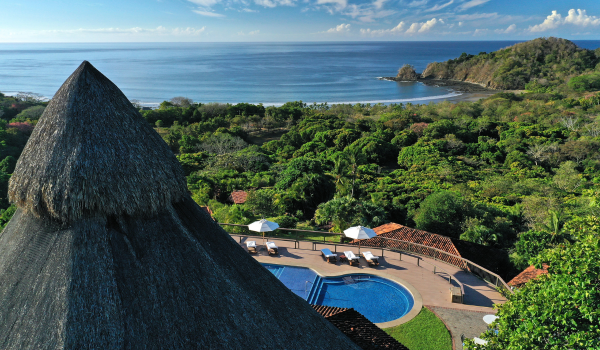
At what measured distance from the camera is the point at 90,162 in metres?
5.04

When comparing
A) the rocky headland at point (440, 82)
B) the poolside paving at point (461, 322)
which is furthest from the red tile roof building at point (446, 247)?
the rocky headland at point (440, 82)

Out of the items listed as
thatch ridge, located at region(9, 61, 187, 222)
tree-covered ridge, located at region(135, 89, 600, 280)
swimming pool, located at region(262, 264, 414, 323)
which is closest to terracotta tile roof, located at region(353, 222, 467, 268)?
tree-covered ridge, located at region(135, 89, 600, 280)

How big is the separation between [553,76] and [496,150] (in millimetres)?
70486

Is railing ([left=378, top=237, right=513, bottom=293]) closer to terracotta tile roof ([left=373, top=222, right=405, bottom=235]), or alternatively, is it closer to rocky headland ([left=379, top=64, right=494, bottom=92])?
terracotta tile roof ([left=373, top=222, right=405, bottom=235])

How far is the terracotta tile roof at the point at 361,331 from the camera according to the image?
10.2 meters

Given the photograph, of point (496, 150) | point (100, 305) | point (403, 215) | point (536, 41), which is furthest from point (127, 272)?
point (536, 41)

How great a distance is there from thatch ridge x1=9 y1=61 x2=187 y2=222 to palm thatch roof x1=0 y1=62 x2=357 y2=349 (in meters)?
0.02

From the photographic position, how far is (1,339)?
4.76 m

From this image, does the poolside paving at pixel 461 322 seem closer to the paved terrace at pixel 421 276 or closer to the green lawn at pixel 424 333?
the paved terrace at pixel 421 276

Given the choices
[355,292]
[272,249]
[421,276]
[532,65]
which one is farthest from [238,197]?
[532,65]

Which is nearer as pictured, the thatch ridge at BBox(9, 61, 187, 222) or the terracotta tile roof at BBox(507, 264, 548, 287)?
the thatch ridge at BBox(9, 61, 187, 222)

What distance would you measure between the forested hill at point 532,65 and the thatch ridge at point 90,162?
105m

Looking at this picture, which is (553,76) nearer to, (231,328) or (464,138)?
(464,138)

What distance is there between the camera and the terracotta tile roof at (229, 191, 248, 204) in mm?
28189
